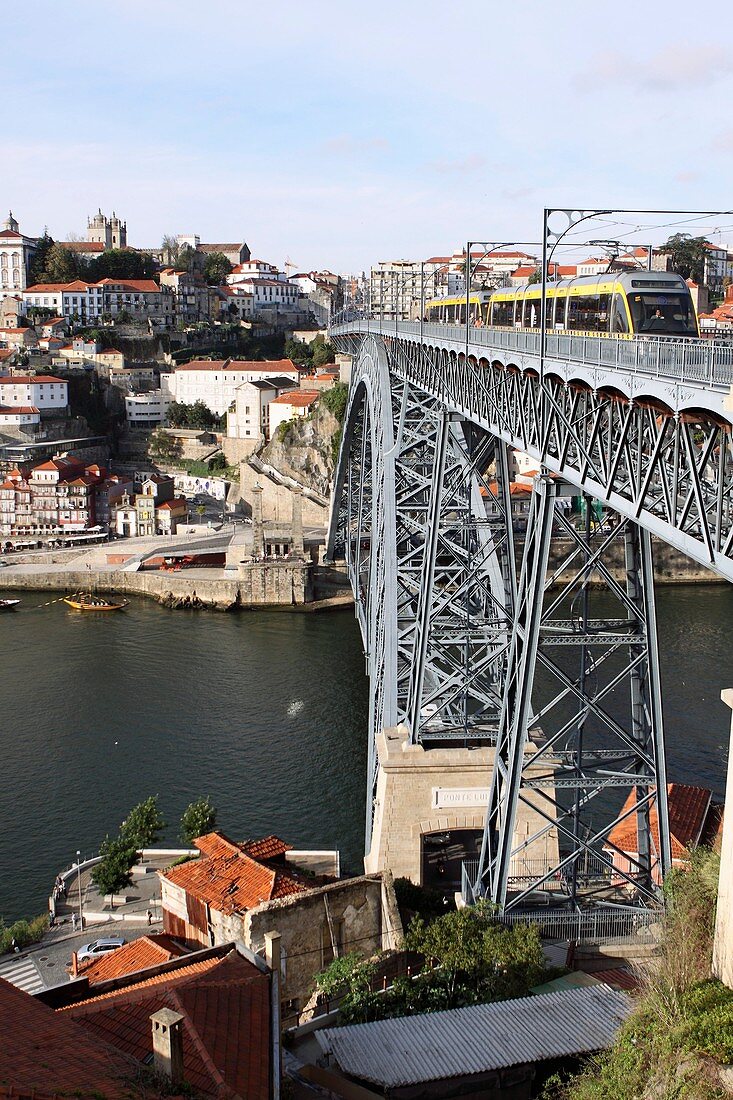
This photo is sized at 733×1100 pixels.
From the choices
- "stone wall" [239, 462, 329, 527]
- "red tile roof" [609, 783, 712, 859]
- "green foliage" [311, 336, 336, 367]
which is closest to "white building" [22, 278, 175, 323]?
"green foliage" [311, 336, 336, 367]

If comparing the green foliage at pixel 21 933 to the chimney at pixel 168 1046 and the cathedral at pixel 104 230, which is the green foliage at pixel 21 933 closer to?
the chimney at pixel 168 1046

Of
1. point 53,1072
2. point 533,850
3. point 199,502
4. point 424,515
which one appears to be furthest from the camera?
point 199,502

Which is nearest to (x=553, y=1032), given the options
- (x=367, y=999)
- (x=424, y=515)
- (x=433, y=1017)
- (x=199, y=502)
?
(x=433, y=1017)

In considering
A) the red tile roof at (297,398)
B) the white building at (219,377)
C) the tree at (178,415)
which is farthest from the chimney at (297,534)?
the tree at (178,415)

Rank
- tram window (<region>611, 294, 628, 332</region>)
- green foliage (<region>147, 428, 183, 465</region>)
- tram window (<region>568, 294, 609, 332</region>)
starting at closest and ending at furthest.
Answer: tram window (<region>611, 294, 628, 332</region>), tram window (<region>568, 294, 609, 332</region>), green foliage (<region>147, 428, 183, 465</region>)

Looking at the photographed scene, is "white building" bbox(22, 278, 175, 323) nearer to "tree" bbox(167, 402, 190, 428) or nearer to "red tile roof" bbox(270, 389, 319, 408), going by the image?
"tree" bbox(167, 402, 190, 428)

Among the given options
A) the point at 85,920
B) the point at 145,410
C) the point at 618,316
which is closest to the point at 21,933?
the point at 85,920

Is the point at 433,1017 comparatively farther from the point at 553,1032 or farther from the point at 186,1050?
the point at 186,1050
